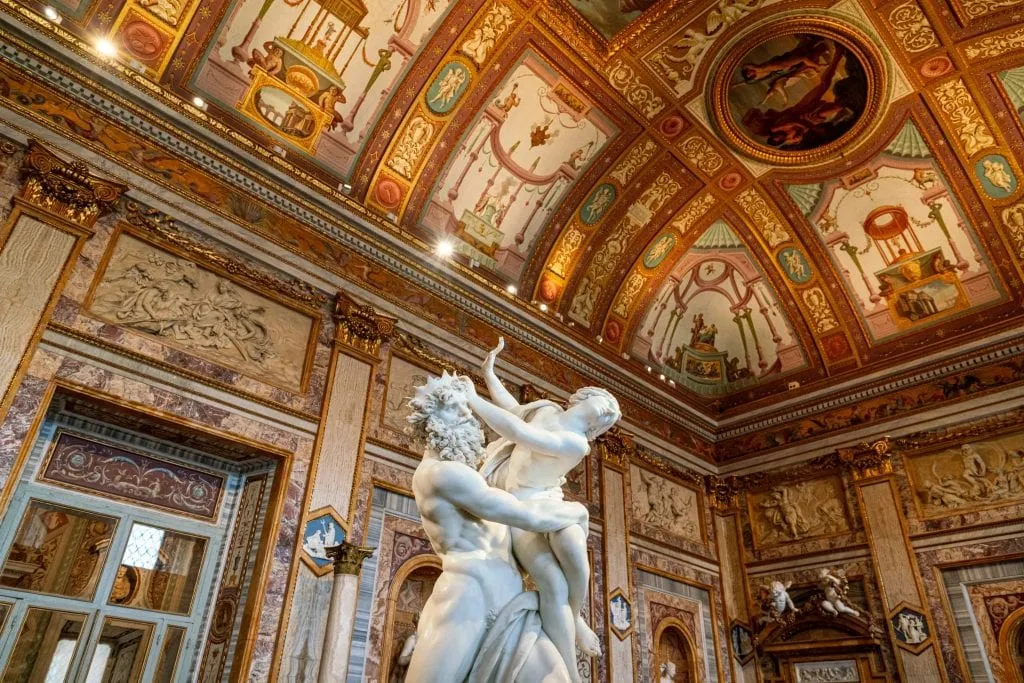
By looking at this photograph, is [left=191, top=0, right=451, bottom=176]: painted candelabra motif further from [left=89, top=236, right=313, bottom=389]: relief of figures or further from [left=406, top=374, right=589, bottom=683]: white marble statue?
[left=406, top=374, right=589, bottom=683]: white marble statue

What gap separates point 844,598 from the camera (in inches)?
467

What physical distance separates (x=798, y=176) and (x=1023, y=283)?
4.20m

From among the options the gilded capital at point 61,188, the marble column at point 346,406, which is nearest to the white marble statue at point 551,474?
the marble column at point 346,406

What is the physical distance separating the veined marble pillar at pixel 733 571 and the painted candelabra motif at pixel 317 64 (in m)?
9.81

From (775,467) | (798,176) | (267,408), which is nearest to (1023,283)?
(798,176)

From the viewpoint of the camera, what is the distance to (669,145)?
12156 millimetres

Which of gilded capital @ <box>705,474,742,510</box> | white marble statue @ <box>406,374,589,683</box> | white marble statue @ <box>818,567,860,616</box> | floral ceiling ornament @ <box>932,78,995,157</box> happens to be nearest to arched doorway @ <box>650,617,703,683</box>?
white marble statue @ <box>818,567,860,616</box>

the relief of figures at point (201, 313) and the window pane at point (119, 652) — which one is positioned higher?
the relief of figures at point (201, 313)

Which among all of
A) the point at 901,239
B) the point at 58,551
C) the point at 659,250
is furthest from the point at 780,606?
the point at 58,551

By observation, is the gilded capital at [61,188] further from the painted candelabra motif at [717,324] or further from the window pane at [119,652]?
the painted candelabra motif at [717,324]

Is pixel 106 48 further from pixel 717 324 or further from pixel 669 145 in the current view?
pixel 717 324

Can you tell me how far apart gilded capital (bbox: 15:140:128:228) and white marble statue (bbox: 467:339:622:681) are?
5.35m

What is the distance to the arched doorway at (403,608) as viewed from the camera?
7992 millimetres

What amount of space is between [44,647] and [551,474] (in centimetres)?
545
